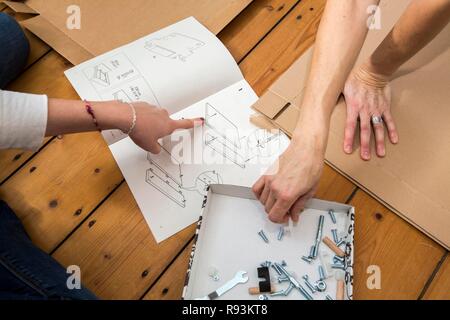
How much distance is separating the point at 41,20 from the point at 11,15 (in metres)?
0.08

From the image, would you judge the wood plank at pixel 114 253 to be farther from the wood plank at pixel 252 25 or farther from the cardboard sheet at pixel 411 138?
the wood plank at pixel 252 25

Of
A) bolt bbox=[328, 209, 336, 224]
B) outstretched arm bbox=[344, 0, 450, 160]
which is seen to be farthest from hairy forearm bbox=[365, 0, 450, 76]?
bolt bbox=[328, 209, 336, 224]

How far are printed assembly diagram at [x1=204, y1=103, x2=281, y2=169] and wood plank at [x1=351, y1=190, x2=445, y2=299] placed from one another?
0.16 m

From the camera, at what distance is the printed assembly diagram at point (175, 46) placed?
680 millimetres

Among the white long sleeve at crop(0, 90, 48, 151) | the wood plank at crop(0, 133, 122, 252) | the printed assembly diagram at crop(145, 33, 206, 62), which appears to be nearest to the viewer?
the white long sleeve at crop(0, 90, 48, 151)

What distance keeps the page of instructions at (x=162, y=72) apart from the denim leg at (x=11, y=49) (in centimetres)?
10

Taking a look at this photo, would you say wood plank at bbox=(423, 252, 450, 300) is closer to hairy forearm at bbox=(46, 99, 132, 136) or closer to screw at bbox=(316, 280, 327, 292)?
screw at bbox=(316, 280, 327, 292)

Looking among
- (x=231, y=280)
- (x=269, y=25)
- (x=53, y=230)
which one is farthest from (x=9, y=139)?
(x=269, y=25)

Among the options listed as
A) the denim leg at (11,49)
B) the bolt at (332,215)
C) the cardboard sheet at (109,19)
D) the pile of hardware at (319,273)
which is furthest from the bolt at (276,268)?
the denim leg at (11,49)

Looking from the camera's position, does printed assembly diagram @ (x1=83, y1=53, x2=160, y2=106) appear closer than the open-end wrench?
No

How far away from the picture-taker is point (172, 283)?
0.53m

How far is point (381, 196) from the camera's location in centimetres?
57

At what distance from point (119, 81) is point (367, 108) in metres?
0.42

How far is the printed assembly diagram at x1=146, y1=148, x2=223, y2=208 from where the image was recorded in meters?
0.59
